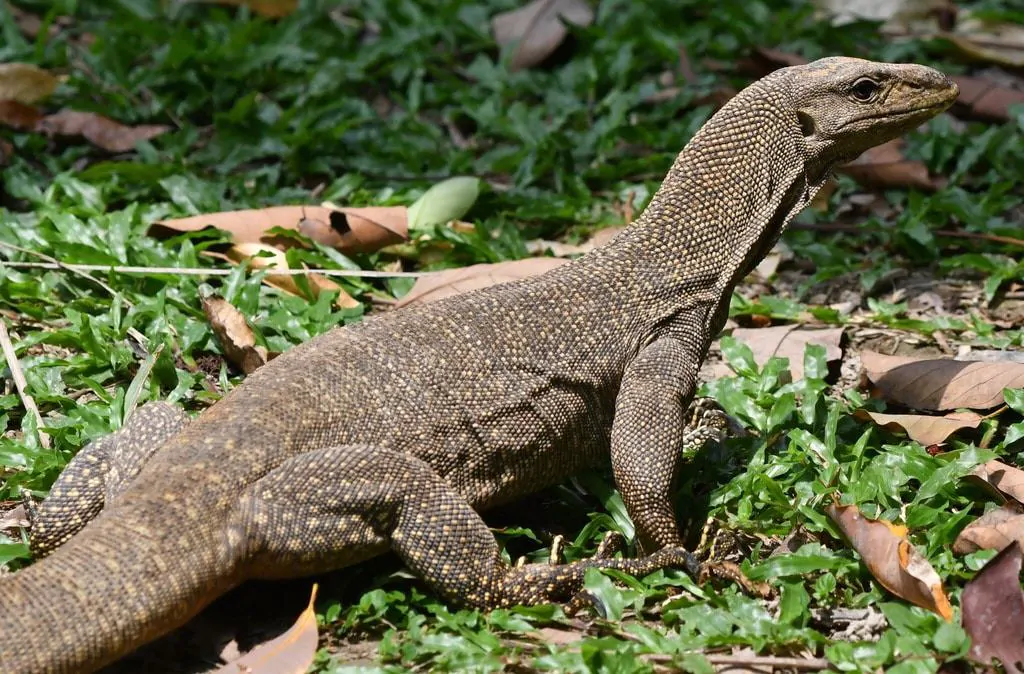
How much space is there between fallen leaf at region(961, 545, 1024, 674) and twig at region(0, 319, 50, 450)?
11.4 feet

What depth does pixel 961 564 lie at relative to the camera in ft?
13.3

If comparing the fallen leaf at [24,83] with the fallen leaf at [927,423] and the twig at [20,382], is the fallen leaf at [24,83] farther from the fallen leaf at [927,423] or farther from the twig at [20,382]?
the fallen leaf at [927,423]

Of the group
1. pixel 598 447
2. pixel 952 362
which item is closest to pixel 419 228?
pixel 598 447

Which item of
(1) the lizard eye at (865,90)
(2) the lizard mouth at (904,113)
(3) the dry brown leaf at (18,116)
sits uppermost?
(1) the lizard eye at (865,90)

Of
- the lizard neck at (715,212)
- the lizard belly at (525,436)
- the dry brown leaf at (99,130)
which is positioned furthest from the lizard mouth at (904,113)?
the dry brown leaf at (99,130)

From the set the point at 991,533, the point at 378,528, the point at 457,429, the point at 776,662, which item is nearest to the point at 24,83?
the point at 457,429

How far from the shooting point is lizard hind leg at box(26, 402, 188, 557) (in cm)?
409

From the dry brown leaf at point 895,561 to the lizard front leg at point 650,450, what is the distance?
0.63 metres

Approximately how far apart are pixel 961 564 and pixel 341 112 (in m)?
5.20

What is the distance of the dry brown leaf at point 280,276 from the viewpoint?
Answer: 5.97 meters

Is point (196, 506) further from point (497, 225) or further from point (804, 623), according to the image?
point (497, 225)

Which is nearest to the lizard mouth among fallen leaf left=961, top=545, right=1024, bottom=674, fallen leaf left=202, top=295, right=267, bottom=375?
fallen leaf left=961, top=545, right=1024, bottom=674

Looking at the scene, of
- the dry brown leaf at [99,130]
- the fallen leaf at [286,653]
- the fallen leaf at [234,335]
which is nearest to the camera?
the fallen leaf at [286,653]

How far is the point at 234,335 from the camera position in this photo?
541 cm
